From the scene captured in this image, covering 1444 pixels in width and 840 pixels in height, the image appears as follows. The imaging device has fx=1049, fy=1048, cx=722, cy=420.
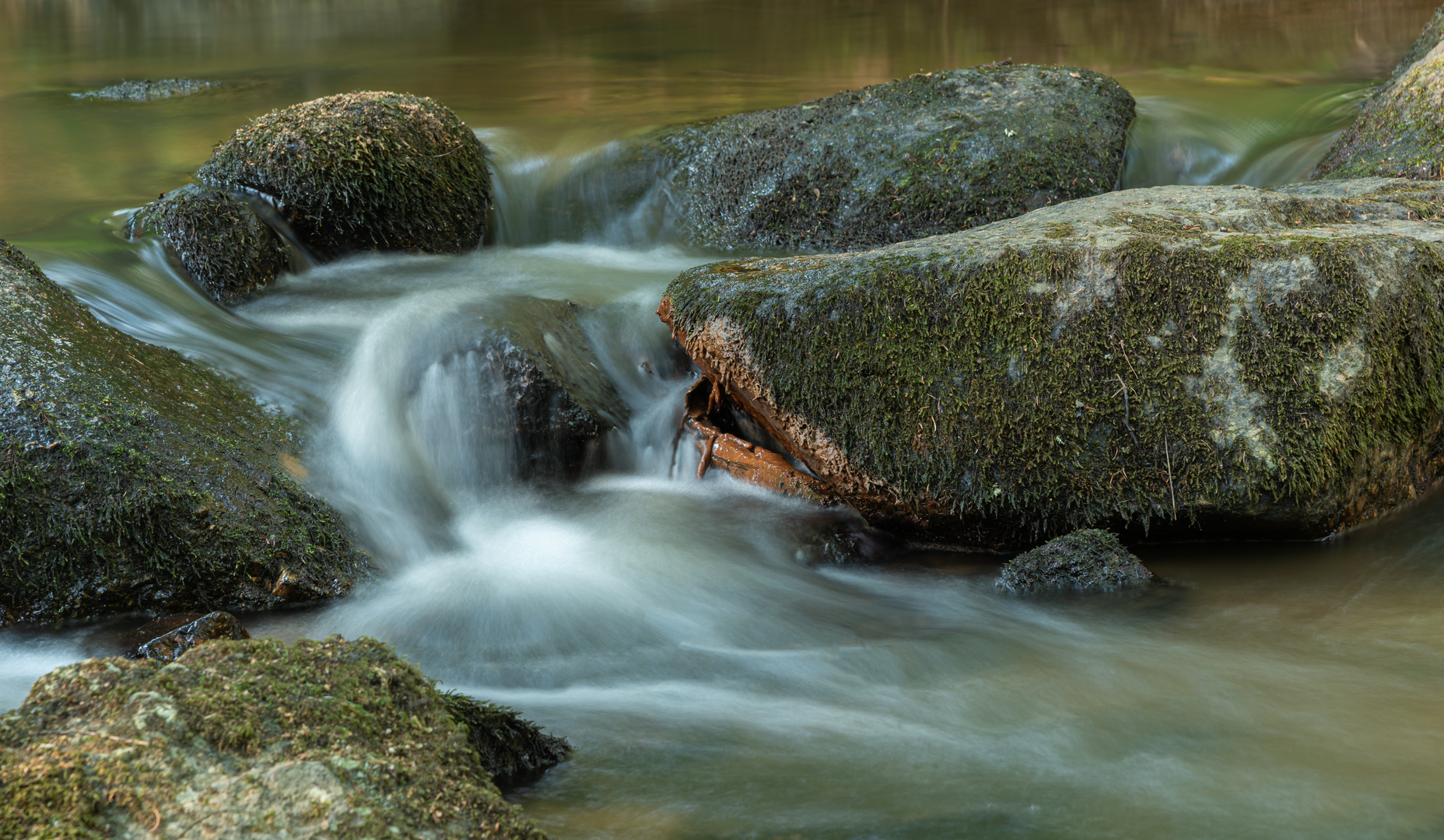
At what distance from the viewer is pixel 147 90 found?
37.2 ft

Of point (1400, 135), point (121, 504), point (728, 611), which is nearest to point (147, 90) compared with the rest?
point (121, 504)

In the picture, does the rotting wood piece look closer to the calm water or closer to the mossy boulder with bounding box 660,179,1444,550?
the calm water

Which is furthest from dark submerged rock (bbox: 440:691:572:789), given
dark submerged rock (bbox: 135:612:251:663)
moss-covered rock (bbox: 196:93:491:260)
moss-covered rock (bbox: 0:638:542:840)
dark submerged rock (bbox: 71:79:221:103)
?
dark submerged rock (bbox: 71:79:221:103)

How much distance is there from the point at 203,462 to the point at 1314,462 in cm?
415

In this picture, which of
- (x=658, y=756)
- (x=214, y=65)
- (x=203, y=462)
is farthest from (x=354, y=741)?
(x=214, y=65)

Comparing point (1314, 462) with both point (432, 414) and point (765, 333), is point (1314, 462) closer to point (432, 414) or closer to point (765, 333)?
point (765, 333)

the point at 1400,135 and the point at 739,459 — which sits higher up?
the point at 1400,135

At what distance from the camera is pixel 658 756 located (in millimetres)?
2777

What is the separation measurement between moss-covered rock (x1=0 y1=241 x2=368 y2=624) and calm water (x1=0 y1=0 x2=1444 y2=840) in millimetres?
170

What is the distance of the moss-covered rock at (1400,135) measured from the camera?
239 inches

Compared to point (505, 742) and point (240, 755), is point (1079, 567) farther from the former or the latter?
point (240, 755)

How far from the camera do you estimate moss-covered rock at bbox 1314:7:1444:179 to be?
6.06m

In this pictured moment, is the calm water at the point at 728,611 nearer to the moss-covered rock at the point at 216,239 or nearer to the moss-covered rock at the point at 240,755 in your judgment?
the moss-covered rock at the point at 216,239

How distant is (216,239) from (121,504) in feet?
9.55
